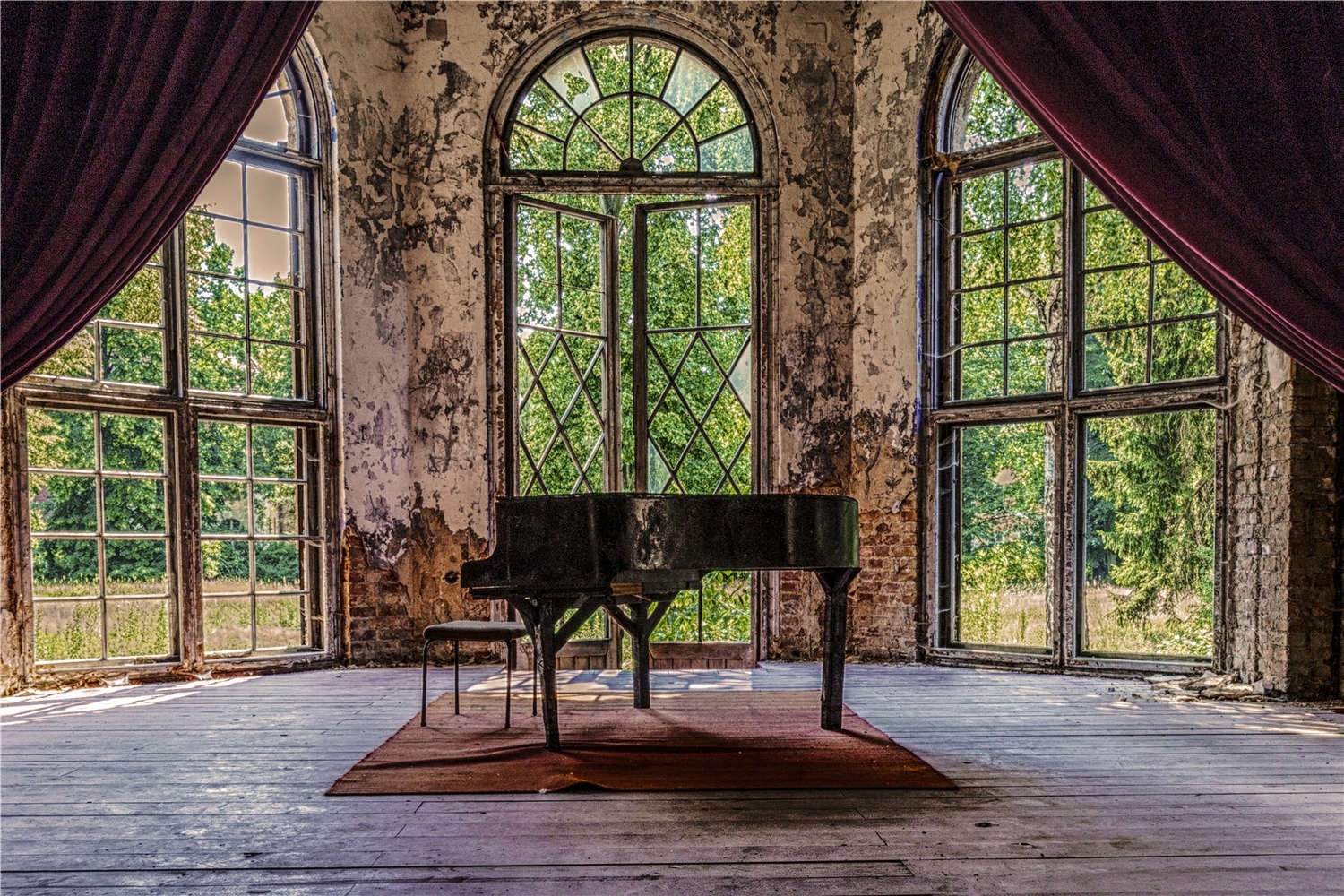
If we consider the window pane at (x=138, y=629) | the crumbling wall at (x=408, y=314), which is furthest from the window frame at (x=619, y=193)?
the window pane at (x=138, y=629)

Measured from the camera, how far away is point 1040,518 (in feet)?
19.5

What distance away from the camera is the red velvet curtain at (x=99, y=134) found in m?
2.76

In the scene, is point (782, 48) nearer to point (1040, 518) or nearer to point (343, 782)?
point (1040, 518)

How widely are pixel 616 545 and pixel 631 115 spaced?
3.84m

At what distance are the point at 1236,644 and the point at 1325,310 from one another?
8.74 feet

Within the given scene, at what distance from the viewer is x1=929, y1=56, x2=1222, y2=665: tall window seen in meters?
5.44

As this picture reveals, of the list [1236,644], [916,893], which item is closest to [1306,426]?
[1236,644]

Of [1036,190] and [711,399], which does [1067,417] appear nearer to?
[1036,190]

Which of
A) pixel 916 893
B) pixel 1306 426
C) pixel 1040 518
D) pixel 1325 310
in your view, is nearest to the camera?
pixel 916 893

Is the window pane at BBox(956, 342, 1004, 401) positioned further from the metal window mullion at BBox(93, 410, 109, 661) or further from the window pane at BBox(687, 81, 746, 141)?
the metal window mullion at BBox(93, 410, 109, 661)

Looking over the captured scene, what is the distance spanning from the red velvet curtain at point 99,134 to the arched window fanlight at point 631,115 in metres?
Result: 3.09

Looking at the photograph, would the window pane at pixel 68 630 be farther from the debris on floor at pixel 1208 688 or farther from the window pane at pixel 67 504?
the debris on floor at pixel 1208 688

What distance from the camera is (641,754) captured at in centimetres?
351

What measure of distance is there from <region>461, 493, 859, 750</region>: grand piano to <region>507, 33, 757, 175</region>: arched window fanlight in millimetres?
3416
